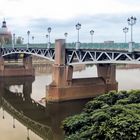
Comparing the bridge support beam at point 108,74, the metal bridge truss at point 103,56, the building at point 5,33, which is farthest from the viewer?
the building at point 5,33

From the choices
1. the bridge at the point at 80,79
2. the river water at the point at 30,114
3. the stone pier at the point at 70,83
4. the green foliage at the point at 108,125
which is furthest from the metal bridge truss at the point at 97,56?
the green foliage at the point at 108,125

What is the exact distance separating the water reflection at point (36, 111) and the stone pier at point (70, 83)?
1.70 m

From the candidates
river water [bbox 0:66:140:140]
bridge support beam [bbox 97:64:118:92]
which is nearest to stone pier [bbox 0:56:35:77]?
river water [bbox 0:66:140:140]

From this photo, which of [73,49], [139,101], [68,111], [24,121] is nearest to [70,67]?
[73,49]

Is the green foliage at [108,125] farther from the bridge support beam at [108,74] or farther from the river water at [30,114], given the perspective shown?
the bridge support beam at [108,74]

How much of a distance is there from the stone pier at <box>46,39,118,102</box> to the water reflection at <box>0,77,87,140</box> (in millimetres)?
1705

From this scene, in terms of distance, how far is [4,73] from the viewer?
89375 millimetres

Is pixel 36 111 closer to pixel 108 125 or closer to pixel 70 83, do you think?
pixel 70 83

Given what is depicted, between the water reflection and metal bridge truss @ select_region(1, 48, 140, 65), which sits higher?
metal bridge truss @ select_region(1, 48, 140, 65)

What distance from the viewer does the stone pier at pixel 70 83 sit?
179ft

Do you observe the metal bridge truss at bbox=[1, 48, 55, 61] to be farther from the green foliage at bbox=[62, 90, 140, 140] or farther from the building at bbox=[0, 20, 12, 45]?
the building at bbox=[0, 20, 12, 45]

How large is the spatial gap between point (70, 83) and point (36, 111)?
7.96 meters

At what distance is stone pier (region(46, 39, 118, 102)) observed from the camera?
179 feet

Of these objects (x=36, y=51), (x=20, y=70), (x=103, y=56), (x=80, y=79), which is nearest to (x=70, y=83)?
(x=80, y=79)
